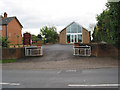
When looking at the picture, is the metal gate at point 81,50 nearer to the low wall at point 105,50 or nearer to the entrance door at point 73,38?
the low wall at point 105,50

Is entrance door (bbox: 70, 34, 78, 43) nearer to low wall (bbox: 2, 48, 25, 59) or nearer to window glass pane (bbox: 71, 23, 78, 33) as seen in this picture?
window glass pane (bbox: 71, 23, 78, 33)

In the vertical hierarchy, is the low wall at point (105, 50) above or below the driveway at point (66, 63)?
above

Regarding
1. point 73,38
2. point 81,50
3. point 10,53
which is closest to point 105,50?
point 81,50

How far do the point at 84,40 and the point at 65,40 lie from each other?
17.0 ft

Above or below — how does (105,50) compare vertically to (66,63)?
above

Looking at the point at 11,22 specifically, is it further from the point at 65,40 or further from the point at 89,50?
the point at 89,50

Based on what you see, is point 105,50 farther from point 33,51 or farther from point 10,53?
point 10,53

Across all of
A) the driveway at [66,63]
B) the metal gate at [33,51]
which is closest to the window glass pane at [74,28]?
the metal gate at [33,51]

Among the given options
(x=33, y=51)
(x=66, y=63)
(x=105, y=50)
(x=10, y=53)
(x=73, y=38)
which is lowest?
(x=66, y=63)

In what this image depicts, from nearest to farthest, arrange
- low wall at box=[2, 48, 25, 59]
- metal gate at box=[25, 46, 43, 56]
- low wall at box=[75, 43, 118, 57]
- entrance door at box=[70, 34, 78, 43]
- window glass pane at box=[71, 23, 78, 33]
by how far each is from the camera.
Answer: low wall at box=[75, 43, 118, 57]
low wall at box=[2, 48, 25, 59]
metal gate at box=[25, 46, 43, 56]
entrance door at box=[70, 34, 78, 43]
window glass pane at box=[71, 23, 78, 33]

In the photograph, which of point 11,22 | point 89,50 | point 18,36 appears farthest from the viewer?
point 18,36

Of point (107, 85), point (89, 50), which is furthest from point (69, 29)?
point (107, 85)

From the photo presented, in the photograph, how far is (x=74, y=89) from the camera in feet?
14.8

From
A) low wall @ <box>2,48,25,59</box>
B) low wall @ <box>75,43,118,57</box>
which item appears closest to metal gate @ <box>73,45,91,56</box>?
low wall @ <box>75,43,118,57</box>
